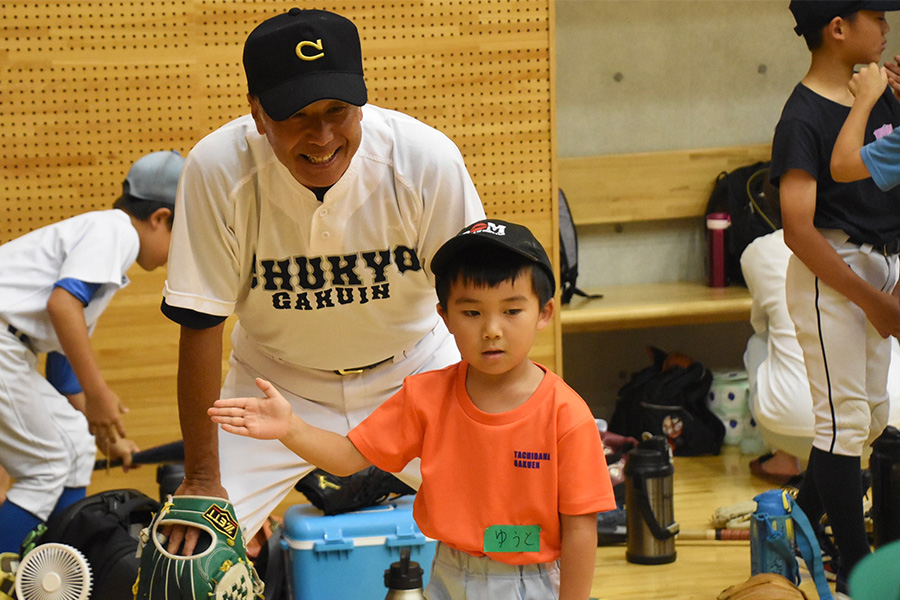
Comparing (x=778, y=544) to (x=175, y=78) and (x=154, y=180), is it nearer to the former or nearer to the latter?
(x=154, y=180)

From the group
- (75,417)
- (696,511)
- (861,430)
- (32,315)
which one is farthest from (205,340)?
(696,511)

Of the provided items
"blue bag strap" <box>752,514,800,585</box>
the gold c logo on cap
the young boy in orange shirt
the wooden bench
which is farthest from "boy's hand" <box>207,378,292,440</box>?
the wooden bench

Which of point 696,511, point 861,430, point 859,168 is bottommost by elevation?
point 696,511

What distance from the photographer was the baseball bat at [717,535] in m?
3.49

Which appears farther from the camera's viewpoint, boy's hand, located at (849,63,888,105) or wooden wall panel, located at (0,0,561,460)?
wooden wall panel, located at (0,0,561,460)

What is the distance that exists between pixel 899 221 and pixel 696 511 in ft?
5.07

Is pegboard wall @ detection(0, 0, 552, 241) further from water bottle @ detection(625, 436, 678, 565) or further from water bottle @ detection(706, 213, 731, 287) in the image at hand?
water bottle @ detection(706, 213, 731, 287)

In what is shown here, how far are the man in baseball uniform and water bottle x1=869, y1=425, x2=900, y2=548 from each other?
1.43 meters

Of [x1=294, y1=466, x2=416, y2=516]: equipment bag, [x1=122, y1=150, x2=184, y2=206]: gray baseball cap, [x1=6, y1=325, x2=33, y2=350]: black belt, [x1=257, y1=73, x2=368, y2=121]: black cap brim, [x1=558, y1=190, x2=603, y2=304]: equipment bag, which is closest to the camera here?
[x1=257, y1=73, x2=368, y2=121]: black cap brim

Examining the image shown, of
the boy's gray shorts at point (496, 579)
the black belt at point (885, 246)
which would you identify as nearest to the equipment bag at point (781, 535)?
the black belt at point (885, 246)

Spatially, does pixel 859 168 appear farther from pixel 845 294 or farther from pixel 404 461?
pixel 404 461

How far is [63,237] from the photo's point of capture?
10.7 ft

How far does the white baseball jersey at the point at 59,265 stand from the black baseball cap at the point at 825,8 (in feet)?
7.21

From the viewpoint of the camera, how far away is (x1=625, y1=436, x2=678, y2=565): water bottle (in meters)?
3.28
